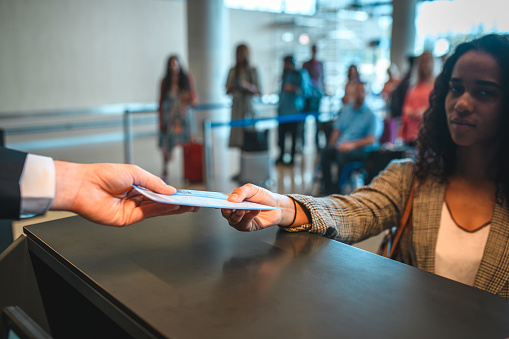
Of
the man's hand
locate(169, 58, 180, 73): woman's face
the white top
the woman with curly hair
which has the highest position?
locate(169, 58, 180, 73): woman's face

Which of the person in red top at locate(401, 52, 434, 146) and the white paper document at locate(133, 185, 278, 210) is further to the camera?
the person in red top at locate(401, 52, 434, 146)

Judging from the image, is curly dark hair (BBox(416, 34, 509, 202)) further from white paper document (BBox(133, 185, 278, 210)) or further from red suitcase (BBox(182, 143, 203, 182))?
red suitcase (BBox(182, 143, 203, 182))

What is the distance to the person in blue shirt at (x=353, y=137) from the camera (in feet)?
15.4

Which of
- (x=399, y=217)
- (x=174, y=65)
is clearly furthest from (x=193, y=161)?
(x=399, y=217)

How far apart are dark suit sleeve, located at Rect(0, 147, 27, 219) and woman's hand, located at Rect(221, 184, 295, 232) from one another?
1.59 feet

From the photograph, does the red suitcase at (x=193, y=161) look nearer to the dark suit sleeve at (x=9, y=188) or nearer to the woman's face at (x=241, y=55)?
the woman's face at (x=241, y=55)

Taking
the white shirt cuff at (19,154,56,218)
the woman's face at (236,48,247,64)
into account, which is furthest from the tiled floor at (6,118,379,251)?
the white shirt cuff at (19,154,56,218)

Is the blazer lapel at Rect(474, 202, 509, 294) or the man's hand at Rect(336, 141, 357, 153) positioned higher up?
the blazer lapel at Rect(474, 202, 509, 294)

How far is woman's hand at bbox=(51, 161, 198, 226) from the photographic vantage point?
0.98m

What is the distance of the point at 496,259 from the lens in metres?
1.30

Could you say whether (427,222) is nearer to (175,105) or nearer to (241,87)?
(175,105)

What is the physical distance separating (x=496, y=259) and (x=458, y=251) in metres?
0.12

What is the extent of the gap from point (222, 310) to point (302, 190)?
15.0ft

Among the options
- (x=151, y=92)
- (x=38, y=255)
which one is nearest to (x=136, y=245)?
(x=38, y=255)
